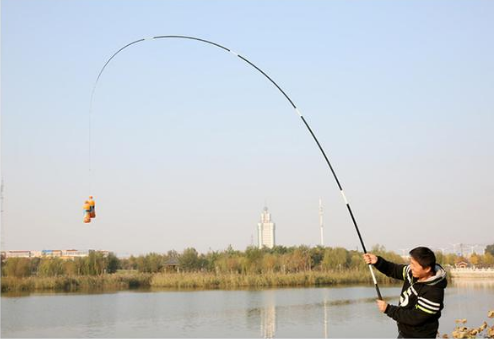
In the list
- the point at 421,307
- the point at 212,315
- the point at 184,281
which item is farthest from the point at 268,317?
the point at 421,307

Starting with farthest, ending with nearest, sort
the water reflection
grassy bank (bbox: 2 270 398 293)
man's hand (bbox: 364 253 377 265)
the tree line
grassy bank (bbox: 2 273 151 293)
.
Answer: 1. the tree line
2. grassy bank (bbox: 2 270 398 293)
3. grassy bank (bbox: 2 273 151 293)
4. the water reflection
5. man's hand (bbox: 364 253 377 265)

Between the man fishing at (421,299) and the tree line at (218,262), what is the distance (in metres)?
29.6

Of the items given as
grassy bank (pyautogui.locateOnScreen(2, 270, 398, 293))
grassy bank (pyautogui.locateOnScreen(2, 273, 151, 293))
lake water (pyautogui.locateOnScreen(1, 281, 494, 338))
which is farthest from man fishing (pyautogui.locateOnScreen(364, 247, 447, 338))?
grassy bank (pyautogui.locateOnScreen(2, 270, 398, 293))

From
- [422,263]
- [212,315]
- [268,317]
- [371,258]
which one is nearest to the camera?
[422,263]

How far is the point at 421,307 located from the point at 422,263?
10.7 inches

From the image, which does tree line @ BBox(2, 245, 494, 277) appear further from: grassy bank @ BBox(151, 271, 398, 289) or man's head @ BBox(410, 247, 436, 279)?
man's head @ BBox(410, 247, 436, 279)

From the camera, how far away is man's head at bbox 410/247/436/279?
3.86 metres

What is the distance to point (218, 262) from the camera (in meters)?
39.4

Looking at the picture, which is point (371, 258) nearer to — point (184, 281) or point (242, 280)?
point (184, 281)

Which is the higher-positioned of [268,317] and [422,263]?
[422,263]

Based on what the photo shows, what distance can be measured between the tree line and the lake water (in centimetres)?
663

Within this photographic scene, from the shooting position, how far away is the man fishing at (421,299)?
12.7 feet

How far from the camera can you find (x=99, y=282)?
1255 inches

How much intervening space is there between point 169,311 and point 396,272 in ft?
56.6
